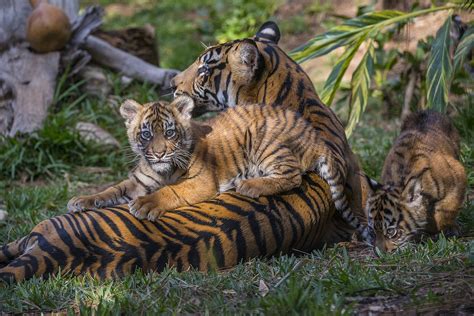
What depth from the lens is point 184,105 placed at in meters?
5.77

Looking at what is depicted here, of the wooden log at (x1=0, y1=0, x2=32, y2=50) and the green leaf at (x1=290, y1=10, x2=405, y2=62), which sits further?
the wooden log at (x1=0, y1=0, x2=32, y2=50)

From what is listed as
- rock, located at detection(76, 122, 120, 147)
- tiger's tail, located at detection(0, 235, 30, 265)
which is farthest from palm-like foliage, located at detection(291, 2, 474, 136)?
tiger's tail, located at detection(0, 235, 30, 265)

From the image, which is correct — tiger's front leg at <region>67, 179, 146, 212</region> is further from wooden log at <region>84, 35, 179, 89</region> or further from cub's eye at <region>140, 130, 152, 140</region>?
Answer: wooden log at <region>84, 35, 179, 89</region>

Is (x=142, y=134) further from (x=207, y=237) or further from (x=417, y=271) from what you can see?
(x=417, y=271)

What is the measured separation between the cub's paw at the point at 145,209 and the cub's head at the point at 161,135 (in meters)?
0.37

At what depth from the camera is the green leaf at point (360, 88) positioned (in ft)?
25.1

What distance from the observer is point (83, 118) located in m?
9.57

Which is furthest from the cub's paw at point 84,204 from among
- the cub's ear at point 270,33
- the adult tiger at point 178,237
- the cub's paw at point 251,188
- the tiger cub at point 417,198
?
the cub's ear at point 270,33

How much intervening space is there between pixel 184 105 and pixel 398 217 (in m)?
1.69

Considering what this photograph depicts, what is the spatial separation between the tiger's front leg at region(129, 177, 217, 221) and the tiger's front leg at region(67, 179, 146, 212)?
388mm

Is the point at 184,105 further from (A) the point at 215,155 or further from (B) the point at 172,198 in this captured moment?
(B) the point at 172,198

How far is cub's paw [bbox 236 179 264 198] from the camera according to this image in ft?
17.4

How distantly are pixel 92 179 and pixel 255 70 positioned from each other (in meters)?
2.91

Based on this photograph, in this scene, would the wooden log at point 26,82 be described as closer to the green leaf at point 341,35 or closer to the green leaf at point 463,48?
the green leaf at point 341,35
